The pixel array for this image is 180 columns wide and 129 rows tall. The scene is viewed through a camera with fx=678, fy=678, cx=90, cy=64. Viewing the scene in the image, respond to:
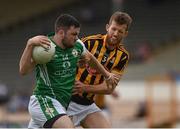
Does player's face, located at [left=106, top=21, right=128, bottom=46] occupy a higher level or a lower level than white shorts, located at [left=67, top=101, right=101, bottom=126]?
higher

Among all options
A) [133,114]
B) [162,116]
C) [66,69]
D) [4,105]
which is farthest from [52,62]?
[4,105]

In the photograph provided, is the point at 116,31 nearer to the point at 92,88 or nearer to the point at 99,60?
the point at 99,60

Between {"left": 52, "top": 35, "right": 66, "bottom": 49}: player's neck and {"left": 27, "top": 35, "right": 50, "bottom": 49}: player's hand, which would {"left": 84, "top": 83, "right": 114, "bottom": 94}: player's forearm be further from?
{"left": 27, "top": 35, "right": 50, "bottom": 49}: player's hand

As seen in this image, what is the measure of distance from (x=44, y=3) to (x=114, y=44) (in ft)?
68.4

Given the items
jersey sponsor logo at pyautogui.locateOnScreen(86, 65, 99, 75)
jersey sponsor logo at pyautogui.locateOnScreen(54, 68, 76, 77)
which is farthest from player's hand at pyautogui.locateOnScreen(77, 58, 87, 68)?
jersey sponsor logo at pyautogui.locateOnScreen(54, 68, 76, 77)

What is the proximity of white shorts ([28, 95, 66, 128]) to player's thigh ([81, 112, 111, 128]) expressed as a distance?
3.15ft

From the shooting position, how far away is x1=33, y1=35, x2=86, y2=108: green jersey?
690cm

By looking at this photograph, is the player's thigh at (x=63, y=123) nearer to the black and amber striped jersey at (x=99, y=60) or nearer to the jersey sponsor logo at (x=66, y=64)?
the jersey sponsor logo at (x=66, y=64)

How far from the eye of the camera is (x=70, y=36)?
6.83 meters

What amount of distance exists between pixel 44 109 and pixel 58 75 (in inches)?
14.8

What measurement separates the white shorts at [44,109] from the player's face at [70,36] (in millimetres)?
597

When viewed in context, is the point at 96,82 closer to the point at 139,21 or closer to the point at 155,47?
the point at 155,47

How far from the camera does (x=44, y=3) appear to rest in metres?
28.5

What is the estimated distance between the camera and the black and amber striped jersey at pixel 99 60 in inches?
314
